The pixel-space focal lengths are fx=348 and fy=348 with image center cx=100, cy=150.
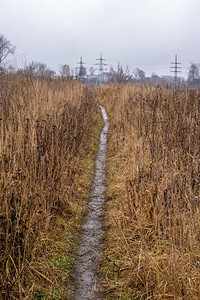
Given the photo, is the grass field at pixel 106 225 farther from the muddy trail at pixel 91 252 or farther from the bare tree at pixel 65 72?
the bare tree at pixel 65 72

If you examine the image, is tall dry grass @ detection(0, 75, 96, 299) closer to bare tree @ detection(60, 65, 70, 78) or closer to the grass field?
the grass field

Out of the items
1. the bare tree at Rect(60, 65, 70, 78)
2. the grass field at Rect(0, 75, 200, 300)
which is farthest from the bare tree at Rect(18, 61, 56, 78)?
the grass field at Rect(0, 75, 200, 300)

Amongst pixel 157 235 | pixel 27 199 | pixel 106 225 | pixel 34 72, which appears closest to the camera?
pixel 27 199

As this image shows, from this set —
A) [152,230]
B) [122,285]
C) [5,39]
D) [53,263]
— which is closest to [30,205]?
[53,263]

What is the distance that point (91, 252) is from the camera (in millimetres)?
4016

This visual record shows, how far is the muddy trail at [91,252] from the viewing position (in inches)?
130

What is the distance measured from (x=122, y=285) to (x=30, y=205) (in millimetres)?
1152

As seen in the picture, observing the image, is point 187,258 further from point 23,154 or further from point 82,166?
point 82,166

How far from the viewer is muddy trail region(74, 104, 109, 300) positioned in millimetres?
3293

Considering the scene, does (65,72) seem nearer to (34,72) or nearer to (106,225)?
(34,72)

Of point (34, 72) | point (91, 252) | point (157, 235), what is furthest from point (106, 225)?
point (34, 72)

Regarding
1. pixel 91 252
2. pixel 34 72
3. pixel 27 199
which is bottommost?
pixel 91 252

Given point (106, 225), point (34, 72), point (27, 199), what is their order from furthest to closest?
point (34, 72)
point (106, 225)
point (27, 199)

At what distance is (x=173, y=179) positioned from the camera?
11.3 ft
